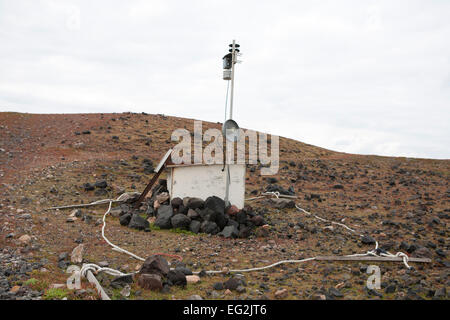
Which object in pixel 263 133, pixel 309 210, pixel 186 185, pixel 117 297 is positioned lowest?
pixel 117 297

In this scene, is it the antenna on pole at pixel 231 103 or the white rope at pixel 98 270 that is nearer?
the white rope at pixel 98 270

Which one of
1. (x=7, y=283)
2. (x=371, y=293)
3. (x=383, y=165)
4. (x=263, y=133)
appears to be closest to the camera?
(x=7, y=283)

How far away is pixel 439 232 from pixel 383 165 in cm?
1304

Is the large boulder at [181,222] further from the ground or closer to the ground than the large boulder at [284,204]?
closer to the ground

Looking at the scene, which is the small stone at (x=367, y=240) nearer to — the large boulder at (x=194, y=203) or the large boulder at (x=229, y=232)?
the large boulder at (x=229, y=232)

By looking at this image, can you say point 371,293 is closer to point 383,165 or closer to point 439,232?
point 439,232

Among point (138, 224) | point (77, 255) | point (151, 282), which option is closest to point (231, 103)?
point (138, 224)

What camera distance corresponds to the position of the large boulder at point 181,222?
9523 millimetres

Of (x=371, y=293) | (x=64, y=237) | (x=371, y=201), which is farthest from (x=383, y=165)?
(x=64, y=237)

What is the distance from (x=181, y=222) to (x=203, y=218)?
61 centimetres

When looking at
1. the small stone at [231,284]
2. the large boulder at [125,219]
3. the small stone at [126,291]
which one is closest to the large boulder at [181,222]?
the large boulder at [125,219]

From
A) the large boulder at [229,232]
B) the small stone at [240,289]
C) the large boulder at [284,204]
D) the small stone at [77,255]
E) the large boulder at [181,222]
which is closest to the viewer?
the small stone at [240,289]

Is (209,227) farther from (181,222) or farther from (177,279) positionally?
(177,279)
